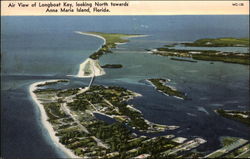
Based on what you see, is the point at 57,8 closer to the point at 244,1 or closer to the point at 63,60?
the point at 244,1

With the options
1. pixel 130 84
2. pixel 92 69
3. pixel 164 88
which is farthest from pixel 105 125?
pixel 92 69

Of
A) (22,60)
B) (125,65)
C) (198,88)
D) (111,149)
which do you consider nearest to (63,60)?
(22,60)

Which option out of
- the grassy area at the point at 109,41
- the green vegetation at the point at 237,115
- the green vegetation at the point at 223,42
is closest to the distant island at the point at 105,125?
the green vegetation at the point at 237,115

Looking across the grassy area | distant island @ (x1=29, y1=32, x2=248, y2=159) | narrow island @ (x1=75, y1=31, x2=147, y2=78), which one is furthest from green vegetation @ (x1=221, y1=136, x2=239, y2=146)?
the grassy area

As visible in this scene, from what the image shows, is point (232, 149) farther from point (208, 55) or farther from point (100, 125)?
point (208, 55)

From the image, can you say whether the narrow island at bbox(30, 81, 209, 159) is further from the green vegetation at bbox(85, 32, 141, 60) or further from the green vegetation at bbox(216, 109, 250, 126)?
the green vegetation at bbox(85, 32, 141, 60)

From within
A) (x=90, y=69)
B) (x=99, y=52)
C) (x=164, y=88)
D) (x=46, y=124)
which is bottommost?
(x=46, y=124)
